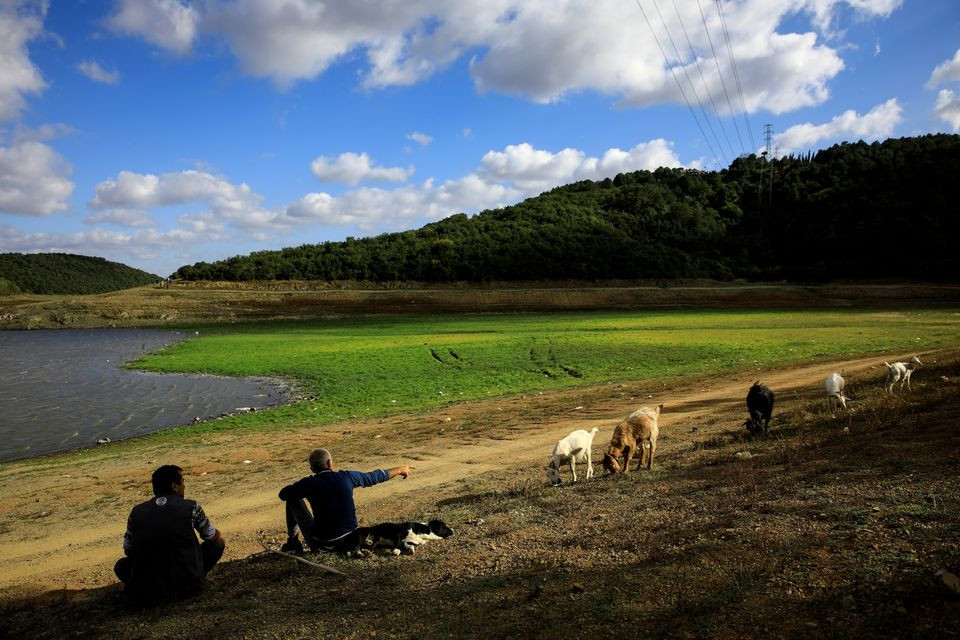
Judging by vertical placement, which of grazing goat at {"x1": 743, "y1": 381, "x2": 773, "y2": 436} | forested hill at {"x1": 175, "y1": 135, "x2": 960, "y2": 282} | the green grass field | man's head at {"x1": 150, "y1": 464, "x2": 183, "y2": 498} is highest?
forested hill at {"x1": 175, "y1": 135, "x2": 960, "y2": 282}

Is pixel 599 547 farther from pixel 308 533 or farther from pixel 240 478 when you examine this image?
pixel 240 478

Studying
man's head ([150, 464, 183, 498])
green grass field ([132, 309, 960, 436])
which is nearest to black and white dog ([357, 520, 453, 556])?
man's head ([150, 464, 183, 498])

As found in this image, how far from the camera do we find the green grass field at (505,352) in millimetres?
24703

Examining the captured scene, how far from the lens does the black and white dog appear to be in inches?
276

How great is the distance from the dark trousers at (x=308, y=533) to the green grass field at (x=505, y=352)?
12807mm

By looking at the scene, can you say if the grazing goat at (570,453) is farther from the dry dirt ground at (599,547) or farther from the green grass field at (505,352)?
the green grass field at (505,352)

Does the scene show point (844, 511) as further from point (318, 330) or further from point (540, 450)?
point (318, 330)

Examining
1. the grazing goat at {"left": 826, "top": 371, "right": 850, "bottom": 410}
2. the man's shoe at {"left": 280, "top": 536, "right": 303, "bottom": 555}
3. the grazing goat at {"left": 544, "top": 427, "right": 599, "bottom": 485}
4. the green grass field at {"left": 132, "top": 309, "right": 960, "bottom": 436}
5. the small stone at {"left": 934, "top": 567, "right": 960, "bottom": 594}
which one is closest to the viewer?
the small stone at {"left": 934, "top": 567, "right": 960, "bottom": 594}

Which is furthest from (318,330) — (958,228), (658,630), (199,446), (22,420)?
(958,228)

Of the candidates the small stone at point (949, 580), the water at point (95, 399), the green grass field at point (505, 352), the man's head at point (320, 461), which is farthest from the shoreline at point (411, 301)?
the small stone at point (949, 580)

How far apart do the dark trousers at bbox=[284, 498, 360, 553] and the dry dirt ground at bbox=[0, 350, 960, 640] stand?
165 mm

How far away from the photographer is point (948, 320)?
145 ft

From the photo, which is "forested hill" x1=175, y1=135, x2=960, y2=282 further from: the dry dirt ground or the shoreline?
the dry dirt ground

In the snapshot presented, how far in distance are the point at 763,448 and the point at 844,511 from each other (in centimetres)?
380
